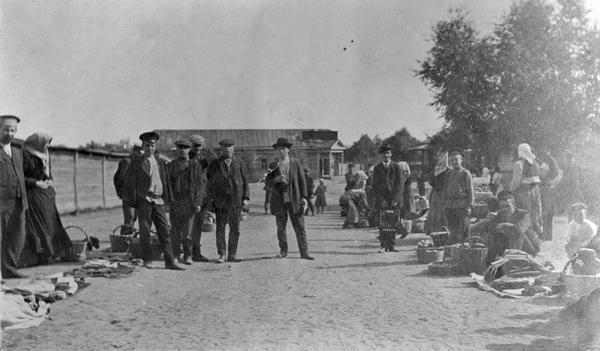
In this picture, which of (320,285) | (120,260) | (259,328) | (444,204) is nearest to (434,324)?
(259,328)

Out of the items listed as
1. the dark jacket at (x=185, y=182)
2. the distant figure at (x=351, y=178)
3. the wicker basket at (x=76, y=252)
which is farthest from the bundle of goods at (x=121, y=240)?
the distant figure at (x=351, y=178)

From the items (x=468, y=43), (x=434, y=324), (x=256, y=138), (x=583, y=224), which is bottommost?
(x=434, y=324)

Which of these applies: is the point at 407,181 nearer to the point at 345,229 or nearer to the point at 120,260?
the point at 345,229

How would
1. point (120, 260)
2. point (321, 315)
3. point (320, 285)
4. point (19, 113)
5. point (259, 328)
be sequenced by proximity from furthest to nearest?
point (120, 260)
point (19, 113)
point (320, 285)
point (321, 315)
point (259, 328)

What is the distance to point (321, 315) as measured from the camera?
5.59 meters

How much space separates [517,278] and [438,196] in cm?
457

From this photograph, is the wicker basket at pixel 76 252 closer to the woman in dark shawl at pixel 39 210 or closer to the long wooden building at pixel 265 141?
the woman in dark shawl at pixel 39 210

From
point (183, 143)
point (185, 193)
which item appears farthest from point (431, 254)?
point (183, 143)

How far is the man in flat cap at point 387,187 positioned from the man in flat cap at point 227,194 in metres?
2.35

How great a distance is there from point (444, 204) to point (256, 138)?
1459cm

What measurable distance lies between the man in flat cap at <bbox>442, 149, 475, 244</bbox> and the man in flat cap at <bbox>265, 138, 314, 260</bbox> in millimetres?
2240

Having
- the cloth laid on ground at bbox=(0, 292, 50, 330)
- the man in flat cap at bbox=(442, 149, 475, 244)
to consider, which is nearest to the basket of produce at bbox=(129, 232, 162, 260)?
the cloth laid on ground at bbox=(0, 292, 50, 330)

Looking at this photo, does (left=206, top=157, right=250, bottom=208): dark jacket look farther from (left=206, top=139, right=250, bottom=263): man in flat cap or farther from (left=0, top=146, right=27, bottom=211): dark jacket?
(left=0, top=146, right=27, bottom=211): dark jacket

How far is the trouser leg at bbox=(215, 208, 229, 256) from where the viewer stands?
9.20m
